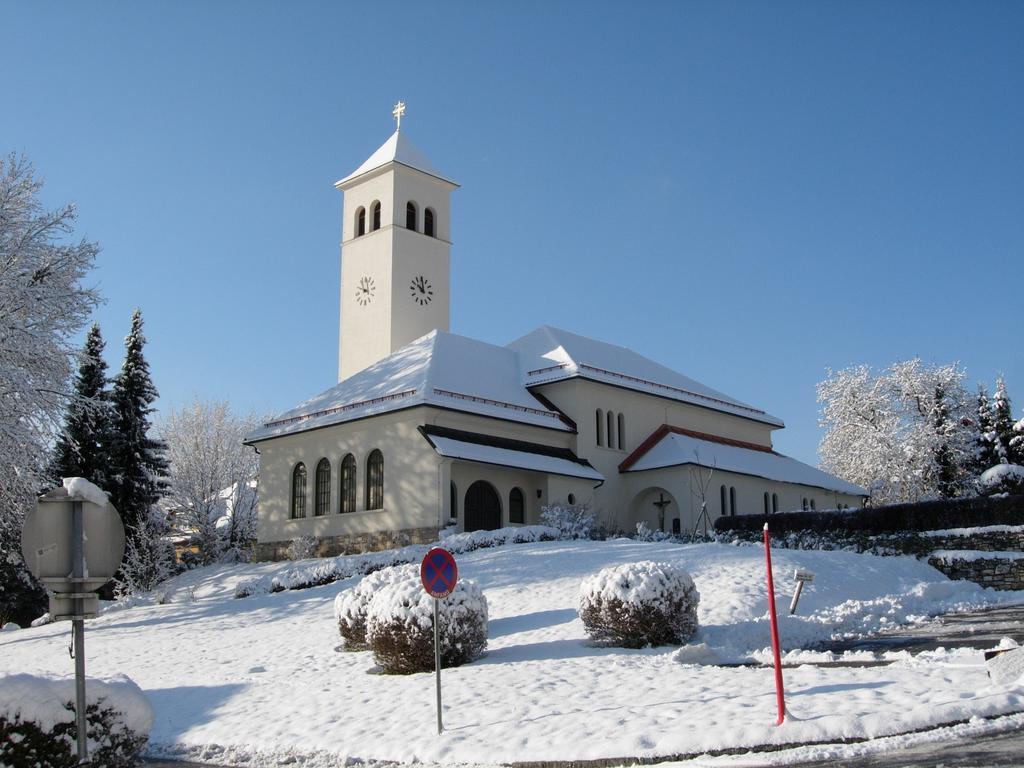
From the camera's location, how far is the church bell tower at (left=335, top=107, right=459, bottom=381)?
1826 inches

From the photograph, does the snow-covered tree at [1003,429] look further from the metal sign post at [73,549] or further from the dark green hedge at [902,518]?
the metal sign post at [73,549]

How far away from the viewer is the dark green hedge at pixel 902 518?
28266 millimetres

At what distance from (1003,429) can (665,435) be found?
26481mm

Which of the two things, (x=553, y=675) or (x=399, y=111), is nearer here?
(x=553, y=675)

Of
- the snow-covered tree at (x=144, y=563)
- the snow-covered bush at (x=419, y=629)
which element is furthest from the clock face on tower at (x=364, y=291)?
the snow-covered bush at (x=419, y=629)

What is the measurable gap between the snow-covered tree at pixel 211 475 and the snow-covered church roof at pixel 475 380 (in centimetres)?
1266

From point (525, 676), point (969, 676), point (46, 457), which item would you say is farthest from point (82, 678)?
point (46, 457)

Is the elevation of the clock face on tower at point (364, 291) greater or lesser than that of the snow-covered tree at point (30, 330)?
greater

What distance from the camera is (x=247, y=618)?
81.9 feet

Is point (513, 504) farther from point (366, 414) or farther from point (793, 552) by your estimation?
point (793, 552)

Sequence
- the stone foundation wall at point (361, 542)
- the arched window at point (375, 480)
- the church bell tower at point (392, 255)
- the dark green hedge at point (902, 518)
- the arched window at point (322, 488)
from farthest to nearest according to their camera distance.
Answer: the church bell tower at point (392, 255)
the arched window at point (322, 488)
the arched window at point (375, 480)
the stone foundation wall at point (361, 542)
the dark green hedge at point (902, 518)

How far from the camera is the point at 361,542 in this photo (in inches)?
1384

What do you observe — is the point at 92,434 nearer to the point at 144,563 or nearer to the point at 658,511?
the point at 144,563

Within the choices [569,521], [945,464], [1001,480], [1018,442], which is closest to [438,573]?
[569,521]
